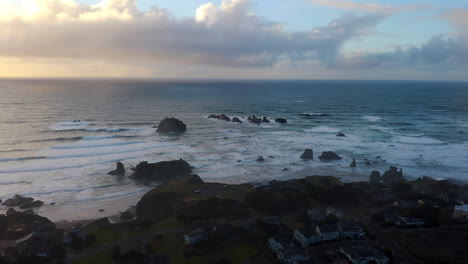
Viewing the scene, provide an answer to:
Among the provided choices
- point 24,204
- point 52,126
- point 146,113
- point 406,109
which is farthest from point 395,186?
point 406,109

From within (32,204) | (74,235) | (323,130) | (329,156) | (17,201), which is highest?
(323,130)

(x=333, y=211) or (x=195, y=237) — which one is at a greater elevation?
(x=333, y=211)

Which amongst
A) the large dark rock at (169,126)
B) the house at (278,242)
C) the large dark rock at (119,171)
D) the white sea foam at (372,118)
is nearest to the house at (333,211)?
the house at (278,242)

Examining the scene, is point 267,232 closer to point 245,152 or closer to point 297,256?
point 297,256

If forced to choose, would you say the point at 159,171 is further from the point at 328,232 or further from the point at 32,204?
the point at 328,232

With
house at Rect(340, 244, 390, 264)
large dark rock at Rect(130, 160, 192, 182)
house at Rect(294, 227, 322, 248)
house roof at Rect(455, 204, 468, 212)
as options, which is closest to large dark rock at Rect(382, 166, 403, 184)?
house roof at Rect(455, 204, 468, 212)

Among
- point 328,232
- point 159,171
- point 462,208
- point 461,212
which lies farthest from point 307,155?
point 328,232
